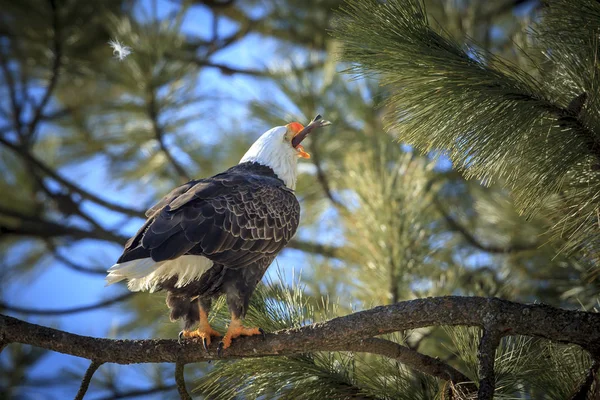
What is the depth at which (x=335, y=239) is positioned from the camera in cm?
461

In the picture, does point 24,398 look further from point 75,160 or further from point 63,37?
point 63,37

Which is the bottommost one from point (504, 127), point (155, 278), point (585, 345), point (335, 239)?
point (585, 345)

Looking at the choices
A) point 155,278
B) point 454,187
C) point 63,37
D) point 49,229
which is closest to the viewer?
point 155,278

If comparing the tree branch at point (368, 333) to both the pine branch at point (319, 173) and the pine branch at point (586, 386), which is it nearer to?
the pine branch at point (586, 386)

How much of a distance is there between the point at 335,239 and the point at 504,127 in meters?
2.36

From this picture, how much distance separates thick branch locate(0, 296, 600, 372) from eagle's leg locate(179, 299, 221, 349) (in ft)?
0.62

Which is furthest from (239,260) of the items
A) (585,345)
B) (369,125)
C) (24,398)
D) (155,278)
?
(24,398)

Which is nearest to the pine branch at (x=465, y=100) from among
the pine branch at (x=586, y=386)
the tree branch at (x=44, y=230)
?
the pine branch at (x=586, y=386)

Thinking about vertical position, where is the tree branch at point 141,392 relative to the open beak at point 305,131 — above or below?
below

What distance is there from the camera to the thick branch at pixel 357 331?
7.23ft

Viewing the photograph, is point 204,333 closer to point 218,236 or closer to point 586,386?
point 218,236

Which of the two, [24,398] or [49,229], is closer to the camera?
[49,229]

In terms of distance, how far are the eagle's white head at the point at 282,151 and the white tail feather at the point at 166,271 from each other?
2.92 ft

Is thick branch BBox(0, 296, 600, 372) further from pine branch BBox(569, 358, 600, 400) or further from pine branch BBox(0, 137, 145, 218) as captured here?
pine branch BBox(0, 137, 145, 218)
